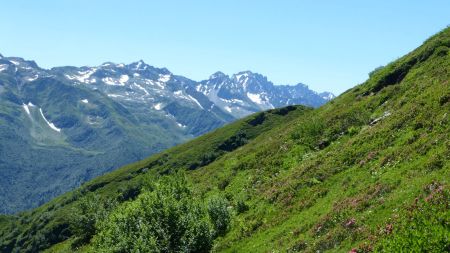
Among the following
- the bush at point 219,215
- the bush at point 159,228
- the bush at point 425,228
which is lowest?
the bush at point 425,228

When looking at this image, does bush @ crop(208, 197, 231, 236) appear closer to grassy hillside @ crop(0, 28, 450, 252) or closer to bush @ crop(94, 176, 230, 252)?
grassy hillside @ crop(0, 28, 450, 252)

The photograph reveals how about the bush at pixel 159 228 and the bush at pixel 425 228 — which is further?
the bush at pixel 159 228

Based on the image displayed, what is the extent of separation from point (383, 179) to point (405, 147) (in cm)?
521

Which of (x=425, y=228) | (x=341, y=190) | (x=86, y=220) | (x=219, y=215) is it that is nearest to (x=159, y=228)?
(x=219, y=215)

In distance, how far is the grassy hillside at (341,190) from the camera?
2731 centimetres

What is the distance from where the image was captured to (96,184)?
17625cm

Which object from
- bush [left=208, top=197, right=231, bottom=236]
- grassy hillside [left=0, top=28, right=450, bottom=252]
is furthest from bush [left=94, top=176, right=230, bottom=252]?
bush [left=208, top=197, right=231, bottom=236]

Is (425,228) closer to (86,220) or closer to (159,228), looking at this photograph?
(159,228)

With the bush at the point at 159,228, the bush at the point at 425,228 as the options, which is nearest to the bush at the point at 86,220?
the bush at the point at 159,228

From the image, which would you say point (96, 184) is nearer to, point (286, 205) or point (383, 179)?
point (286, 205)

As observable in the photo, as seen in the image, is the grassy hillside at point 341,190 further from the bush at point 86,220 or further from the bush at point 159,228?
the bush at point 86,220

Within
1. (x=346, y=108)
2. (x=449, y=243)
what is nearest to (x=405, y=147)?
(x=449, y=243)

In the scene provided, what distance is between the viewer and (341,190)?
124 feet

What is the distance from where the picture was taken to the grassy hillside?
89.6ft
